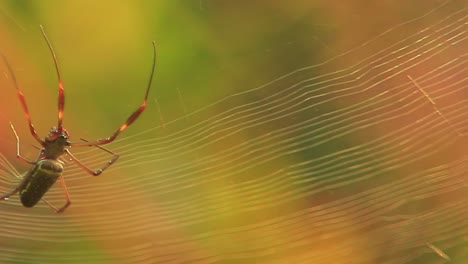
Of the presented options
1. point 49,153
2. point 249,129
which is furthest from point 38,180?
point 249,129

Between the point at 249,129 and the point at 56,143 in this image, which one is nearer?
the point at 56,143

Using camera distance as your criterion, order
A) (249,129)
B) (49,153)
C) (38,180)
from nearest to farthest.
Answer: (38,180) → (49,153) → (249,129)


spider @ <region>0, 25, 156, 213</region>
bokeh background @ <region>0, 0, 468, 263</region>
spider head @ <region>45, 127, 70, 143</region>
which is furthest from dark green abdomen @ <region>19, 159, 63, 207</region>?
bokeh background @ <region>0, 0, 468, 263</region>

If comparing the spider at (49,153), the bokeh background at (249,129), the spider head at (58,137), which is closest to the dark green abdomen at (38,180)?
the spider at (49,153)

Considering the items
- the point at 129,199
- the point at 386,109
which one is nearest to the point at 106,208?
the point at 129,199

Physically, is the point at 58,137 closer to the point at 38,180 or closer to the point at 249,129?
the point at 38,180

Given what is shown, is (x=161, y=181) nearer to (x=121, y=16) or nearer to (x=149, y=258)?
(x=149, y=258)

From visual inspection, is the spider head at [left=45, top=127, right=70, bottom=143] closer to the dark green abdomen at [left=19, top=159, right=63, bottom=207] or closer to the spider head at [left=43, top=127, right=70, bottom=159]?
the spider head at [left=43, top=127, right=70, bottom=159]

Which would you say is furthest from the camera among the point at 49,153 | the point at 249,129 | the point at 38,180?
the point at 249,129

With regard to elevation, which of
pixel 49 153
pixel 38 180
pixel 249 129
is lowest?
pixel 38 180
